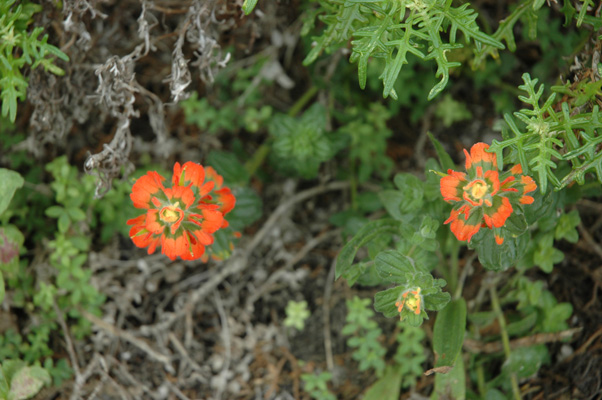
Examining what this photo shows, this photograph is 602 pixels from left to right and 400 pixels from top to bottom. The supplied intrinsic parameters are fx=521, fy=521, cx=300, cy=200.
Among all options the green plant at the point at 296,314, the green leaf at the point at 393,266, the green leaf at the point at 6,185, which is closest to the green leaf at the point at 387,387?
the green plant at the point at 296,314

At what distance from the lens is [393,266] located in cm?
170

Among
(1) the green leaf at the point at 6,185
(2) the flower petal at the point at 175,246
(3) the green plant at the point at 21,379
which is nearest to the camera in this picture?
(2) the flower petal at the point at 175,246

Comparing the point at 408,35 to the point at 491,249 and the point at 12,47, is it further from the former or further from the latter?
the point at 12,47

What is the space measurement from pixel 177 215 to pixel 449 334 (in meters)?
1.05

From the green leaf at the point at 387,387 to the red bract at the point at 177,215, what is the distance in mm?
1032

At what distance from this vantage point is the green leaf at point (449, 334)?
183 cm

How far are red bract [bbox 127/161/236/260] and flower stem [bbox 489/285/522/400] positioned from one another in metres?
1.25

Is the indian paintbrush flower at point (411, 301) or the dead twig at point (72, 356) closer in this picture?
the indian paintbrush flower at point (411, 301)

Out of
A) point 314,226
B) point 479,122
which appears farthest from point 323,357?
point 479,122

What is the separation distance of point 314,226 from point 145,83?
1191mm

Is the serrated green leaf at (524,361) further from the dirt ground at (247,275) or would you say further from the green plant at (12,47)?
the green plant at (12,47)

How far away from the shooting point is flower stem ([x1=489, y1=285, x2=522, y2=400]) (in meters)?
2.09

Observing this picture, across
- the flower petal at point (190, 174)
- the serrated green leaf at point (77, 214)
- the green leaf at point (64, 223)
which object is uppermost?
the flower petal at point (190, 174)

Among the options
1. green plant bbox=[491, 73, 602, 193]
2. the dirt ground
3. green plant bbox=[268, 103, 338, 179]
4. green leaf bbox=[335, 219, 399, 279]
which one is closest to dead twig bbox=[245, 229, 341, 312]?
the dirt ground
